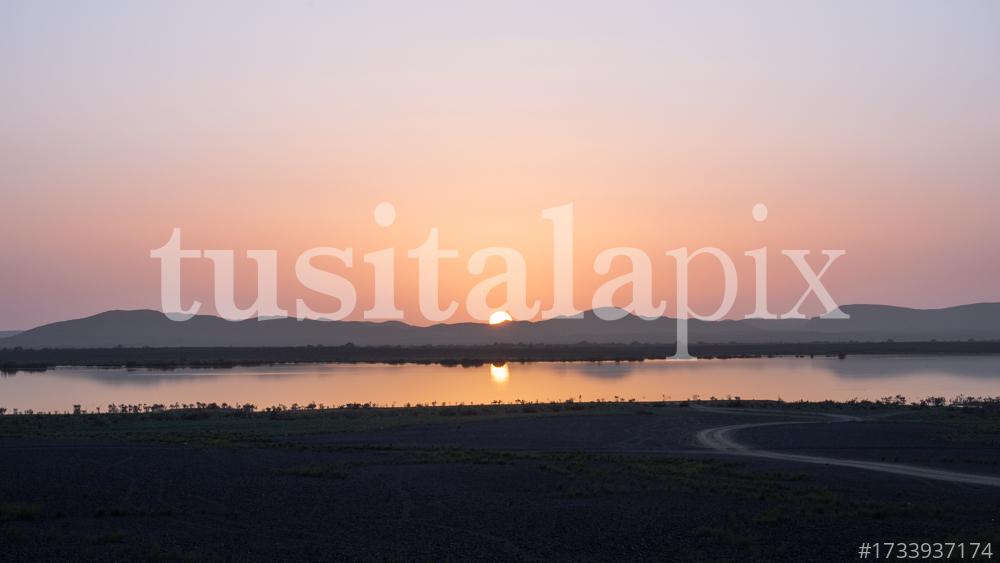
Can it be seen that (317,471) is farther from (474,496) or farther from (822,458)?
(822,458)

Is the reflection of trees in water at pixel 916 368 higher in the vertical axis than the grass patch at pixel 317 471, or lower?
lower

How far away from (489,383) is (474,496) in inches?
1828

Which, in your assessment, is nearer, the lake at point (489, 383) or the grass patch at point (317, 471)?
the grass patch at point (317, 471)

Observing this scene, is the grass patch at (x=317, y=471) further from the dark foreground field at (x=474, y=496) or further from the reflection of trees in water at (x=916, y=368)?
the reflection of trees in water at (x=916, y=368)

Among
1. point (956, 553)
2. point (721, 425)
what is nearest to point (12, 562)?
point (956, 553)

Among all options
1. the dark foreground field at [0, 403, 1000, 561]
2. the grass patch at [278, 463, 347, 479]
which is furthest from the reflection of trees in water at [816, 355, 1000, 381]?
the grass patch at [278, 463, 347, 479]

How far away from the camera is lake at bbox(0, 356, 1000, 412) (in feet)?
164

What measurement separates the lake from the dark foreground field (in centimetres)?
2105

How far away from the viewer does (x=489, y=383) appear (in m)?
62.9

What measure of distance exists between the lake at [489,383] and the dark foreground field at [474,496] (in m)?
21.1

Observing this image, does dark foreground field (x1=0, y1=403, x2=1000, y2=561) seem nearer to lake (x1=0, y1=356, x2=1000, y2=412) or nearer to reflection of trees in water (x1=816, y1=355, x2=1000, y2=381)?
lake (x1=0, y1=356, x2=1000, y2=412)

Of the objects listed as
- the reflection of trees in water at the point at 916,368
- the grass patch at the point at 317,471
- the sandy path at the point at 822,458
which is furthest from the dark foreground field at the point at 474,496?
the reflection of trees in water at the point at 916,368

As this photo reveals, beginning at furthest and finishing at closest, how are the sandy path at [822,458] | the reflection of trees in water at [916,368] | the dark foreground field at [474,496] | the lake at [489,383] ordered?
the reflection of trees in water at [916,368], the lake at [489,383], the sandy path at [822,458], the dark foreground field at [474,496]

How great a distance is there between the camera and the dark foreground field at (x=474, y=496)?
12.6 meters
